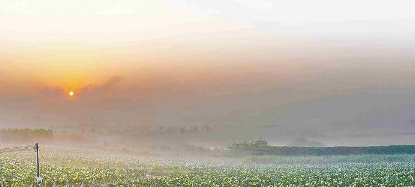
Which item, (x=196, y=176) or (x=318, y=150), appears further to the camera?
(x=318, y=150)

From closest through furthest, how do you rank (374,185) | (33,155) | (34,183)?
1. (374,185)
2. (34,183)
3. (33,155)

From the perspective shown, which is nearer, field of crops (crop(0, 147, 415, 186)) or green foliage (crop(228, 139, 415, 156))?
field of crops (crop(0, 147, 415, 186))

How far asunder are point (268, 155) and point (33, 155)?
34.7 m

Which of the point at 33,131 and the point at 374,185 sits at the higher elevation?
the point at 33,131

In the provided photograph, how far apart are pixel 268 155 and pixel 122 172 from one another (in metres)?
32.1

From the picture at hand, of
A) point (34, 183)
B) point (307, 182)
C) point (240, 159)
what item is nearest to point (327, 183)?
point (307, 182)

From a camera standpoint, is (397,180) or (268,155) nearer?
(397,180)

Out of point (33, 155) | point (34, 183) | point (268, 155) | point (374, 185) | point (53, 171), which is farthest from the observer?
point (268, 155)

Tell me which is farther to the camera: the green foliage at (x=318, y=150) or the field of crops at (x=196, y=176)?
the green foliage at (x=318, y=150)

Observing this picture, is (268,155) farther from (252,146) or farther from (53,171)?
(53,171)

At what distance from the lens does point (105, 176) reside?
158 ft

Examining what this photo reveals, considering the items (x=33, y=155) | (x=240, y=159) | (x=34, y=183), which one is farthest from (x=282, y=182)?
(x=33, y=155)

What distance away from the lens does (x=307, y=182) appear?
42.8 meters

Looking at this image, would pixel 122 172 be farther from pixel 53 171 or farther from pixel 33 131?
pixel 33 131
